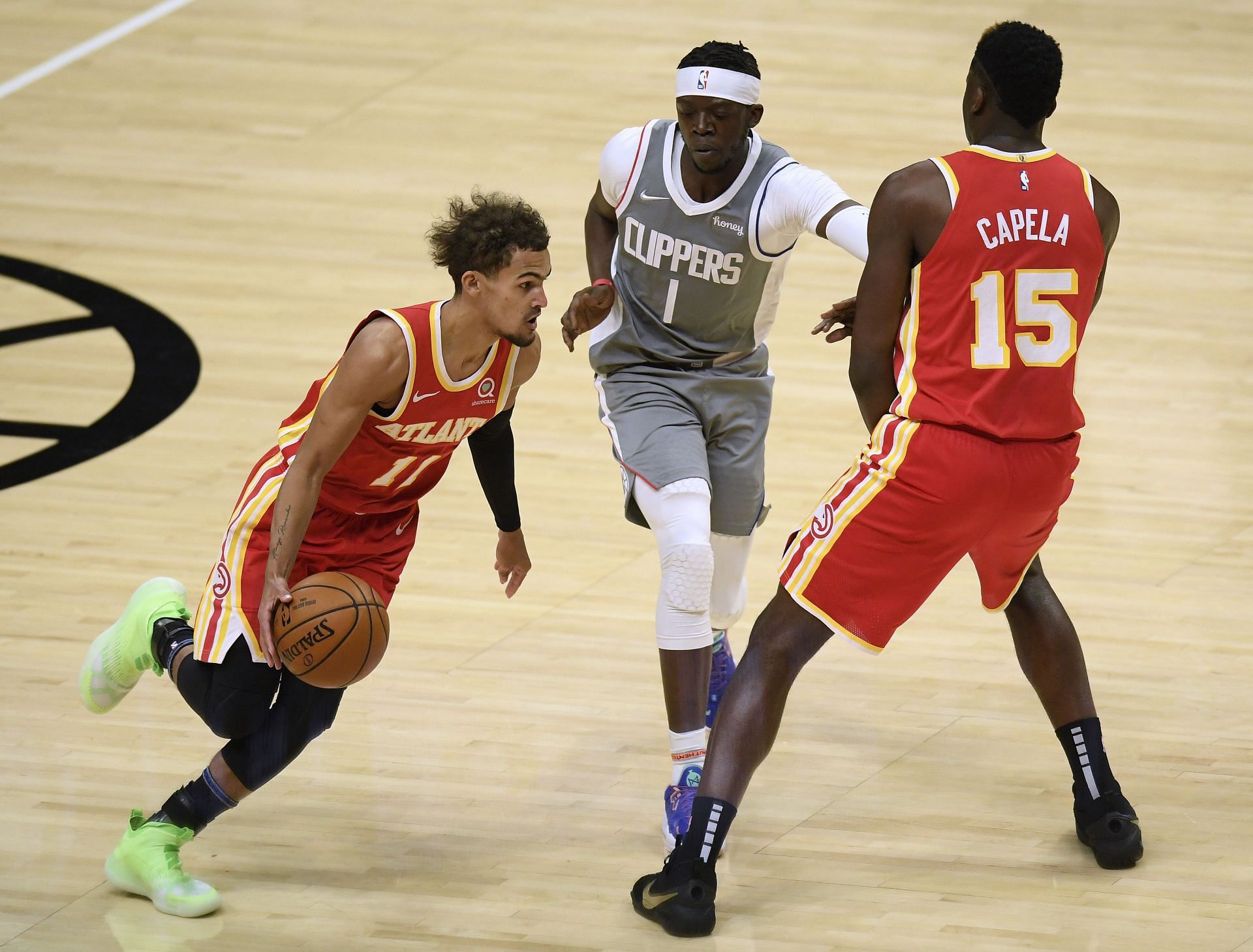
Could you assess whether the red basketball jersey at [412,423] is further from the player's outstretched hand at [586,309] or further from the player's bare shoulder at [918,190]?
the player's bare shoulder at [918,190]

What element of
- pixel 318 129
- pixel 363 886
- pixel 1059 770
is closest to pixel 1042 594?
pixel 1059 770

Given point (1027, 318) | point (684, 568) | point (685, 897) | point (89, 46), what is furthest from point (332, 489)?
point (89, 46)

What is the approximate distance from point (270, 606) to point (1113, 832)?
194cm

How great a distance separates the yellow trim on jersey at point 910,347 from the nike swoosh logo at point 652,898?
1.13 m

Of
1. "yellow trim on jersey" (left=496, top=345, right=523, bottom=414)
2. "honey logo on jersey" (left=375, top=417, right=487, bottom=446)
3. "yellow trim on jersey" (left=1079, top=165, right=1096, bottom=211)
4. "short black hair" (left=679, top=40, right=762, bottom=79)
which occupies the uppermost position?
"short black hair" (left=679, top=40, right=762, bottom=79)

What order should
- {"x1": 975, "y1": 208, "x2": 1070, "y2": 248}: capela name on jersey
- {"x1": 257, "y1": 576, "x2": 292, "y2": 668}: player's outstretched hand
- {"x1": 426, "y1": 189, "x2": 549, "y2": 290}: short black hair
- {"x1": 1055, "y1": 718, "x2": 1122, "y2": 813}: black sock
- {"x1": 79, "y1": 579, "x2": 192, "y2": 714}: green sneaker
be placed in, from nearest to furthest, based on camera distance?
{"x1": 975, "y1": 208, "x2": 1070, "y2": 248}: capela name on jersey < {"x1": 257, "y1": 576, "x2": 292, "y2": 668}: player's outstretched hand < {"x1": 426, "y1": 189, "x2": 549, "y2": 290}: short black hair < {"x1": 1055, "y1": 718, "x2": 1122, "y2": 813}: black sock < {"x1": 79, "y1": 579, "x2": 192, "y2": 714}: green sneaker

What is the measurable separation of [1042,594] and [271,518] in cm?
176

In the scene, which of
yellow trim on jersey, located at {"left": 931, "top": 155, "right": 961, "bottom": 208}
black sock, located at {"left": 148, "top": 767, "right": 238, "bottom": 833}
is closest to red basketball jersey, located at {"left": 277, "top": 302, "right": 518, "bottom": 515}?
black sock, located at {"left": 148, "top": 767, "right": 238, "bottom": 833}

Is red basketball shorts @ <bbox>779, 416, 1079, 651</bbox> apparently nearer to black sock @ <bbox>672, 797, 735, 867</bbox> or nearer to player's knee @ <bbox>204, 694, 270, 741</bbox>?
black sock @ <bbox>672, 797, 735, 867</bbox>

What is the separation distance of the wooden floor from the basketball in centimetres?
53

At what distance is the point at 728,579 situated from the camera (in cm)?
466

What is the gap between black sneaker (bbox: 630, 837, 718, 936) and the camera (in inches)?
149

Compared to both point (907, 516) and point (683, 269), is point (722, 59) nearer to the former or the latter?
point (683, 269)

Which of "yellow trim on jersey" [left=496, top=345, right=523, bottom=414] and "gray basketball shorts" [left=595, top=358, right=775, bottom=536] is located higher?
"yellow trim on jersey" [left=496, top=345, right=523, bottom=414]
